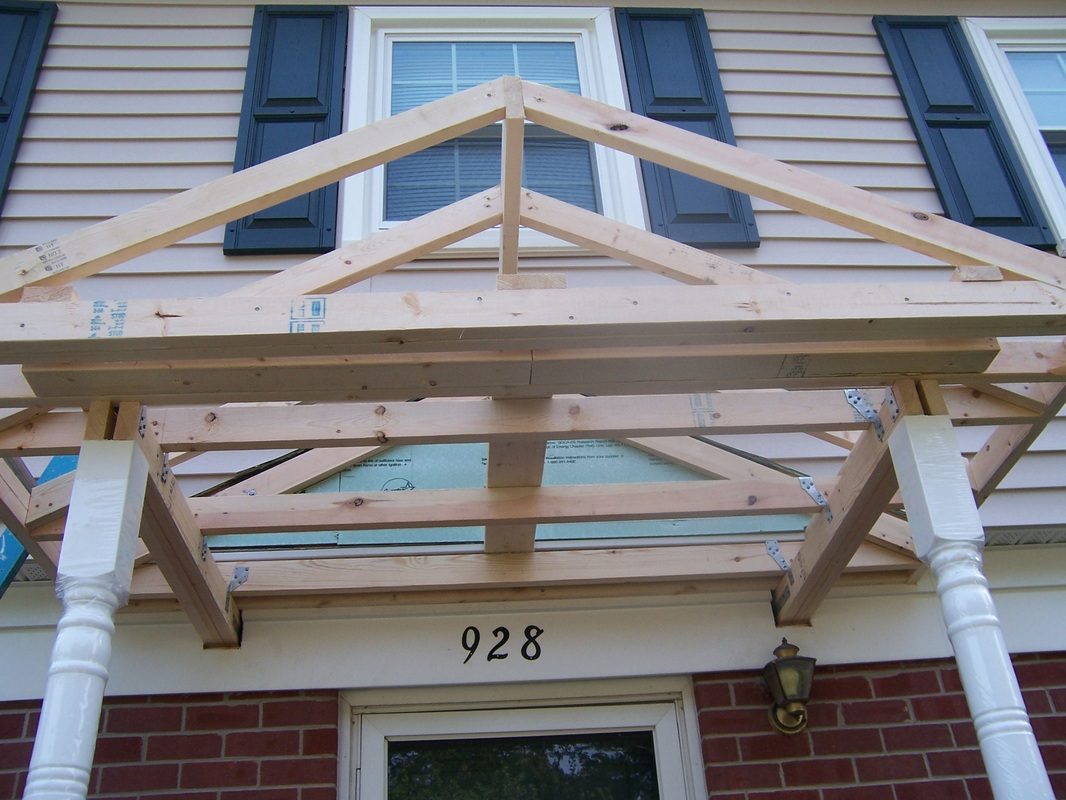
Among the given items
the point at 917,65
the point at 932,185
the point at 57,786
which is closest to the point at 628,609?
the point at 57,786

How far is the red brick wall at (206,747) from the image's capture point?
2.99m

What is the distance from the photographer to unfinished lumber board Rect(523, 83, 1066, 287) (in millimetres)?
2320

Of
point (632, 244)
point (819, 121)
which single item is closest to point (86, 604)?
point (632, 244)

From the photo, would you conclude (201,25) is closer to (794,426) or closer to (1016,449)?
(794,426)

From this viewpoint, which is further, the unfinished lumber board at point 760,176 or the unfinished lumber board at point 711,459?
the unfinished lumber board at point 711,459

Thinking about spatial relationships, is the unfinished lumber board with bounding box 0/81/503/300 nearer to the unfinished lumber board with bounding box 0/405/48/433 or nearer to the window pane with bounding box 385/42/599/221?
the unfinished lumber board with bounding box 0/405/48/433

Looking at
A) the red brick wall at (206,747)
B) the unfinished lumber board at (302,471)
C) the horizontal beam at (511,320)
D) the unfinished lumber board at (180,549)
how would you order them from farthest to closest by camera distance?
the unfinished lumber board at (302,471)
the red brick wall at (206,747)
the unfinished lumber board at (180,549)
the horizontal beam at (511,320)

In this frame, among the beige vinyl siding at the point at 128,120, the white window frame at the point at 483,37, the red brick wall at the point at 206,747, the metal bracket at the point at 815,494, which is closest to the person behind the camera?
the metal bracket at the point at 815,494

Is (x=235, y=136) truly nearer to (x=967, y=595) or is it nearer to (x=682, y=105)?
(x=682, y=105)

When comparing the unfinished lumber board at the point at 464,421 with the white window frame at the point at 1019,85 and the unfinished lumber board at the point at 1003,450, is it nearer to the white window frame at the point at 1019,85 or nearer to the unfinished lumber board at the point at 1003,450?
the unfinished lumber board at the point at 1003,450

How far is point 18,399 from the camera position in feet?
7.14

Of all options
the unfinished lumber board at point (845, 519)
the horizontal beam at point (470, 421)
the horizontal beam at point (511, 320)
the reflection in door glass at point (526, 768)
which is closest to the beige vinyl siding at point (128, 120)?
the horizontal beam at point (470, 421)

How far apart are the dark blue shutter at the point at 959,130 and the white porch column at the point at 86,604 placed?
3842 mm

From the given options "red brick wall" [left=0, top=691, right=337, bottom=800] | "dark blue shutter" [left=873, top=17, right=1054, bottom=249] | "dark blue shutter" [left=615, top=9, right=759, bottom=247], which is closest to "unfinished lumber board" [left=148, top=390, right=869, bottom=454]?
"red brick wall" [left=0, top=691, right=337, bottom=800]
